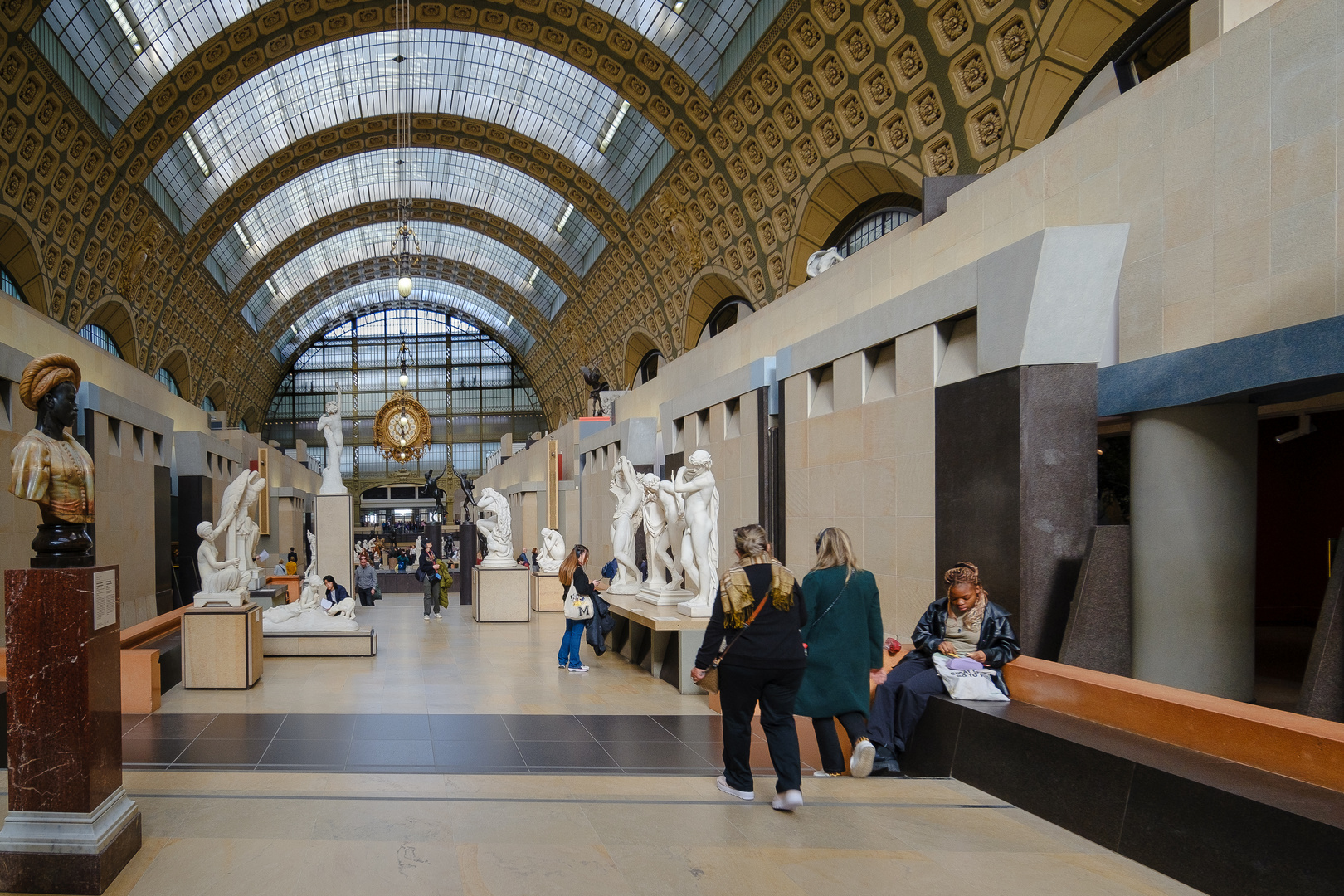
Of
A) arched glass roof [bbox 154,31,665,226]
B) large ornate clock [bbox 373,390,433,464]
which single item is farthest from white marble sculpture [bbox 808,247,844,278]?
large ornate clock [bbox 373,390,433,464]

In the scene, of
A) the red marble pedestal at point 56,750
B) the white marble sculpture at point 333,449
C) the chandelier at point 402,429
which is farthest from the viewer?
the chandelier at point 402,429

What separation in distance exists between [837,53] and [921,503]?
11.5 metres

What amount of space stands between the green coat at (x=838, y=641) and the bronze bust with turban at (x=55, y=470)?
392cm

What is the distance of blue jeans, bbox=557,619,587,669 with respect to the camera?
11.5m

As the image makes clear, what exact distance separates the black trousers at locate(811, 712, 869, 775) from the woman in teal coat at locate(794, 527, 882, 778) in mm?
95

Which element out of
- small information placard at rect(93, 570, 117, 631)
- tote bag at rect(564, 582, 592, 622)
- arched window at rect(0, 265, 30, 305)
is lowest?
tote bag at rect(564, 582, 592, 622)

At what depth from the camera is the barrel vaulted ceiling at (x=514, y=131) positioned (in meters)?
15.3

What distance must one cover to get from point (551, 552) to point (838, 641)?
13.5 meters

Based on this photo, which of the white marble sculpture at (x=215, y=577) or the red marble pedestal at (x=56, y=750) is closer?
the red marble pedestal at (x=56, y=750)

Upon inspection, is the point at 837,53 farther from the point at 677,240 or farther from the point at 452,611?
the point at 452,611

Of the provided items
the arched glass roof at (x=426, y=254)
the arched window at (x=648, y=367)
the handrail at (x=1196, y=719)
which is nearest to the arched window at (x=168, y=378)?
the arched glass roof at (x=426, y=254)

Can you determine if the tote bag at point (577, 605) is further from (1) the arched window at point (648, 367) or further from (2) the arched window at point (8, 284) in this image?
(1) the arched window at point (648, 367)

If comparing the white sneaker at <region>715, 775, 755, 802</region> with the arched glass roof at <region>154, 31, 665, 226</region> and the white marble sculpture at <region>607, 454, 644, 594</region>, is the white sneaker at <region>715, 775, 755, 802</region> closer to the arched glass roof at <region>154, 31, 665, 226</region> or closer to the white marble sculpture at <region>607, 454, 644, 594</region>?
the white marble sculpture at <region>607, 454, 644, 594</region>

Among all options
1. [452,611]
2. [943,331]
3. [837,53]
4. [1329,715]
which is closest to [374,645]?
[452,611]
